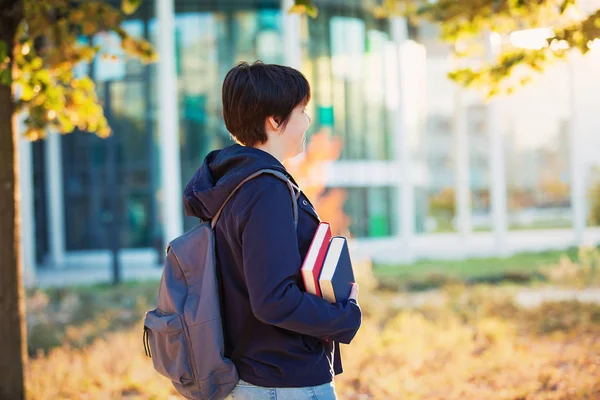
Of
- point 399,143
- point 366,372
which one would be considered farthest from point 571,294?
point 399,143

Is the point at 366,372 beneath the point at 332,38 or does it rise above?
beneath

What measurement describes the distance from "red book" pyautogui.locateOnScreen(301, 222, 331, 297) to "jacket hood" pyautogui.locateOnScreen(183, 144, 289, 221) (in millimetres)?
195

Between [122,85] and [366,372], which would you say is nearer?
[366,372]

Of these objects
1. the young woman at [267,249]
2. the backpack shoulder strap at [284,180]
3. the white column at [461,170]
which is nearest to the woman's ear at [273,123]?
the young woman at [267,249]

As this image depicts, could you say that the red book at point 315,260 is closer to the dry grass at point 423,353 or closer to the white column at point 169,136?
the dry grass at point 423,353

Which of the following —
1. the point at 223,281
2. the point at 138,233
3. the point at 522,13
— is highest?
the point at 522,13

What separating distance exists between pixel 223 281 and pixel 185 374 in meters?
0.27

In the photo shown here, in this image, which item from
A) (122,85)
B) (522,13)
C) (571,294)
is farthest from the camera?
(122,85)

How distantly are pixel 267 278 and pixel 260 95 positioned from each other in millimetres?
513

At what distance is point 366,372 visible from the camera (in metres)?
6.06

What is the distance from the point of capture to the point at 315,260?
1.87 m

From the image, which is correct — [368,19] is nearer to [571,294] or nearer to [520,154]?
[571,294]

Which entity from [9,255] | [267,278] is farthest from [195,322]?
[9,255]

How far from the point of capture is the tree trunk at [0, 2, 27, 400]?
178 inches
